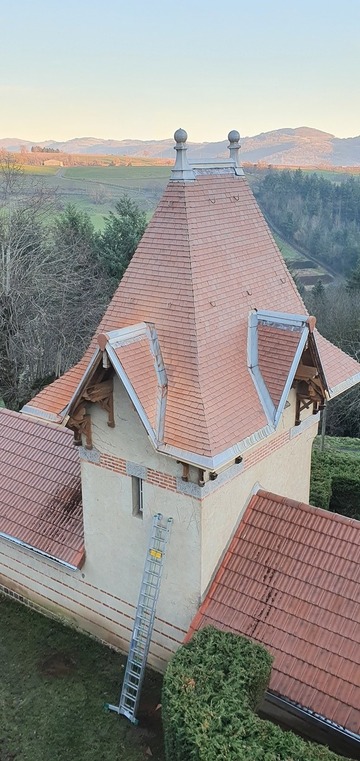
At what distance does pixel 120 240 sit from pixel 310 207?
46089 mm

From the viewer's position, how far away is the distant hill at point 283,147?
62.4 m

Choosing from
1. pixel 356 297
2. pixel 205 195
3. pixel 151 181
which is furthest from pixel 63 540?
pixel 151 181

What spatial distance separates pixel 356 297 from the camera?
153 ft

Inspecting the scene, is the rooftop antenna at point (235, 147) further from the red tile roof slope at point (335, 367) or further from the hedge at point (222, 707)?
the hedge at point (222, 707)

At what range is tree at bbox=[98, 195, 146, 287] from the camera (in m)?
43.2

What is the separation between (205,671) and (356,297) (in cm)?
4103

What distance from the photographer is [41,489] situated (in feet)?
51.4

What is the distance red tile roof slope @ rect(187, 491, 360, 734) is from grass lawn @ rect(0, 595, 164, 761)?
2610 mm

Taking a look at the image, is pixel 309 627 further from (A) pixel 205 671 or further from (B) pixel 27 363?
(B) pixel 27 363

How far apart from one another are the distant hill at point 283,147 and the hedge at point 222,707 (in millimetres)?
52434


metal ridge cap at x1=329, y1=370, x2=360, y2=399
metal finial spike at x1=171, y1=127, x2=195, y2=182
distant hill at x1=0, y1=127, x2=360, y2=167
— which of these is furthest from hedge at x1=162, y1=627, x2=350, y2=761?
distant hill at x1=0, y1=127, x2=360, y2=167

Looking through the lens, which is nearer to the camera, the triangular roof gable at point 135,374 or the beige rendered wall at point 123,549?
the triangular roof gable at point 135,374

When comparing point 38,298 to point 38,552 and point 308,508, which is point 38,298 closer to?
point 38,552

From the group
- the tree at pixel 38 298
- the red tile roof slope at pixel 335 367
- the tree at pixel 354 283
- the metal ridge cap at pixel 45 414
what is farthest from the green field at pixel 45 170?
the red tile roof slope at pixel 335 367
